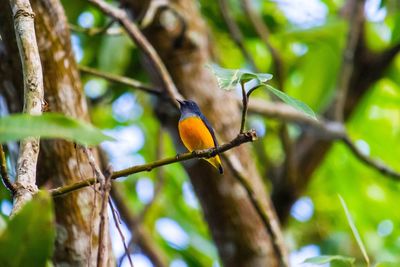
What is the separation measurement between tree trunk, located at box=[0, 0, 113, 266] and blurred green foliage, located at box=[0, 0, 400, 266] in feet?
4.13

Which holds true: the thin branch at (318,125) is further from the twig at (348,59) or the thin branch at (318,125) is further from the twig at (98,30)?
the twig at (98,30)

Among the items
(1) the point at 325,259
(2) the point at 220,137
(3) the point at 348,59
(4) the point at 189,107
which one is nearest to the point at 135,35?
(4) the point at 189,107

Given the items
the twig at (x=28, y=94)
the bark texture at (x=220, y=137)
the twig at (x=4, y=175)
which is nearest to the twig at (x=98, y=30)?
the bark texture at (x=220, y=137)

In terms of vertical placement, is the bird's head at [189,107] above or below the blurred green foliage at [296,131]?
below

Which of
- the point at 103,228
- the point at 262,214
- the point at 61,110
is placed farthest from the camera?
the point at 262,214

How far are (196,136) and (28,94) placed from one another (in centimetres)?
87

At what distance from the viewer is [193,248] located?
3.94m

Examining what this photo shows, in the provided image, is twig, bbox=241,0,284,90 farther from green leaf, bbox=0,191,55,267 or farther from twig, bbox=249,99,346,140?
green leaf, bbox=0,191,55,267

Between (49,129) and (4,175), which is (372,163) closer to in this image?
(4,175)

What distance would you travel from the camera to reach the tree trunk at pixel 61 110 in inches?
76.7

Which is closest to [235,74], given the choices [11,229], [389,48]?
[11,229]

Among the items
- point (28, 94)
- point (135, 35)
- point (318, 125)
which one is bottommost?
point (28, 94)

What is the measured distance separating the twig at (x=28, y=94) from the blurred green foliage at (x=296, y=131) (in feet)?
6.28

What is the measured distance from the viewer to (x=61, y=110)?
6.61 ft
